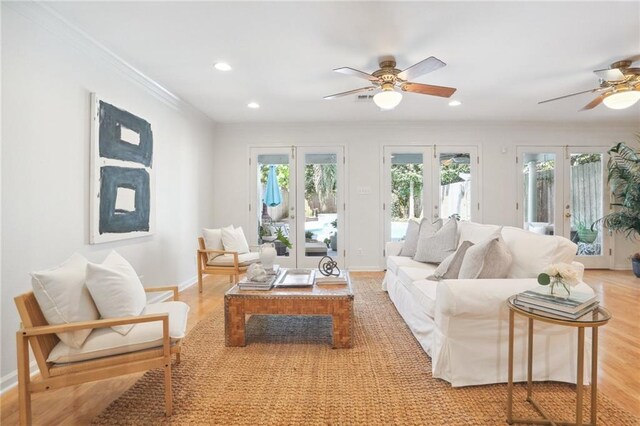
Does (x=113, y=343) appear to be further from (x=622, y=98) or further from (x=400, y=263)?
(x=622, y=98)

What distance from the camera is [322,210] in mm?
5523

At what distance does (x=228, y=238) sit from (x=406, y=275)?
7.92 ft

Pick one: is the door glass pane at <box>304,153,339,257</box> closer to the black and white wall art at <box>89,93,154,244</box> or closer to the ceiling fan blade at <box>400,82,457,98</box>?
the ceiling fan blade at <box>400,82,457,98</box>

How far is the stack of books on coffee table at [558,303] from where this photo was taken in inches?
56.2

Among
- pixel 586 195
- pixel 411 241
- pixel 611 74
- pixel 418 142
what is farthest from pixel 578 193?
pixel 411 241

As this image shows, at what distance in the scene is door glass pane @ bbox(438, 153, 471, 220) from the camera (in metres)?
5.48

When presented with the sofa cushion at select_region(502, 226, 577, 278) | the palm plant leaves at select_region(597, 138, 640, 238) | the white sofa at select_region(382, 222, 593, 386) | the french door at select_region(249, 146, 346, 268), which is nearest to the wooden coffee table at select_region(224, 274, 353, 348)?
the white sofa at select_region(382, 222, 593, 386)

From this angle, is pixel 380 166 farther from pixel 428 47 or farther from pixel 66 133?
pixel 66 133

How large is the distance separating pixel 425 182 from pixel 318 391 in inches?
170

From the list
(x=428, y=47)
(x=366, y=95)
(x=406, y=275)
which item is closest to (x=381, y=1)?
(x=428, y=47)

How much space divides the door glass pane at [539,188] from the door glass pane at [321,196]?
128 inches

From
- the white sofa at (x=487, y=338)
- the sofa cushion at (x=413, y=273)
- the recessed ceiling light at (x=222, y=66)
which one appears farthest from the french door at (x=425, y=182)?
the white sofa at (x=487, y=338)

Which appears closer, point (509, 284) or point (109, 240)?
point (509, 284)

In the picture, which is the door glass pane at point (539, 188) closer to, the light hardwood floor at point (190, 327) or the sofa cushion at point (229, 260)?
the light hardwood floor at point (190, 327)
